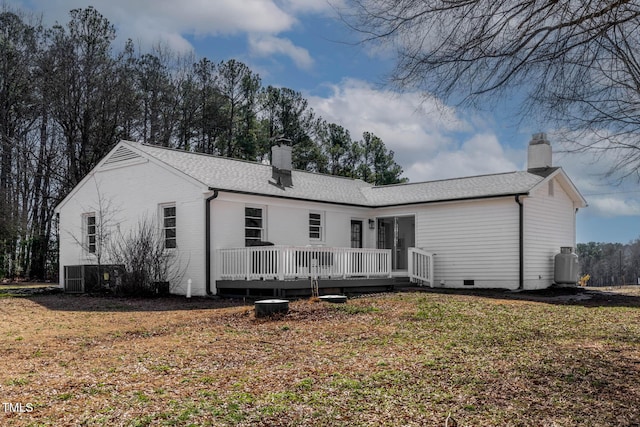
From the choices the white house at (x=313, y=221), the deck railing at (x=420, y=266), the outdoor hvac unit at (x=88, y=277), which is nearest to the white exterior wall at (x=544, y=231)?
the white house at (x=313, y=221)

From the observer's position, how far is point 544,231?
19.1 m

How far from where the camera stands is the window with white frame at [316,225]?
19.5m

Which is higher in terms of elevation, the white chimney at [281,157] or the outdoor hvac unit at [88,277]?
the white chimney at [281,157]

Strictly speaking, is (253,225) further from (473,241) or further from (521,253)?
(521,253)

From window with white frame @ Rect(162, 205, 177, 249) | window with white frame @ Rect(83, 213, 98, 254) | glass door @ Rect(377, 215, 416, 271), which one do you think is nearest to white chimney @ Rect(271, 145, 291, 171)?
glass door @ Rect(377, 215, 416, 271)

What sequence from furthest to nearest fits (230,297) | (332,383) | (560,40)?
(230,297) → (560,40) → (332,383)

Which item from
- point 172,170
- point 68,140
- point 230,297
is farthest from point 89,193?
point 68,140

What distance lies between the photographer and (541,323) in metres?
10.4

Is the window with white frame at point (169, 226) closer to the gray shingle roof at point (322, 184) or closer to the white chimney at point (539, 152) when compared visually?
the gray shingle roof at point (322, 184)

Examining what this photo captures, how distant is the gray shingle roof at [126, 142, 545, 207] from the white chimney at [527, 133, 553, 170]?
0.59 meters

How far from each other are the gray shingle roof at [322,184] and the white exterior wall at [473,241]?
1.54 ft

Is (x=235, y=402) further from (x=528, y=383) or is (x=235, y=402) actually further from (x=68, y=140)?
(x=68, y=140)

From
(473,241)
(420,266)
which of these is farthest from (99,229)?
(473,241)

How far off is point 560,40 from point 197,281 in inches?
475
